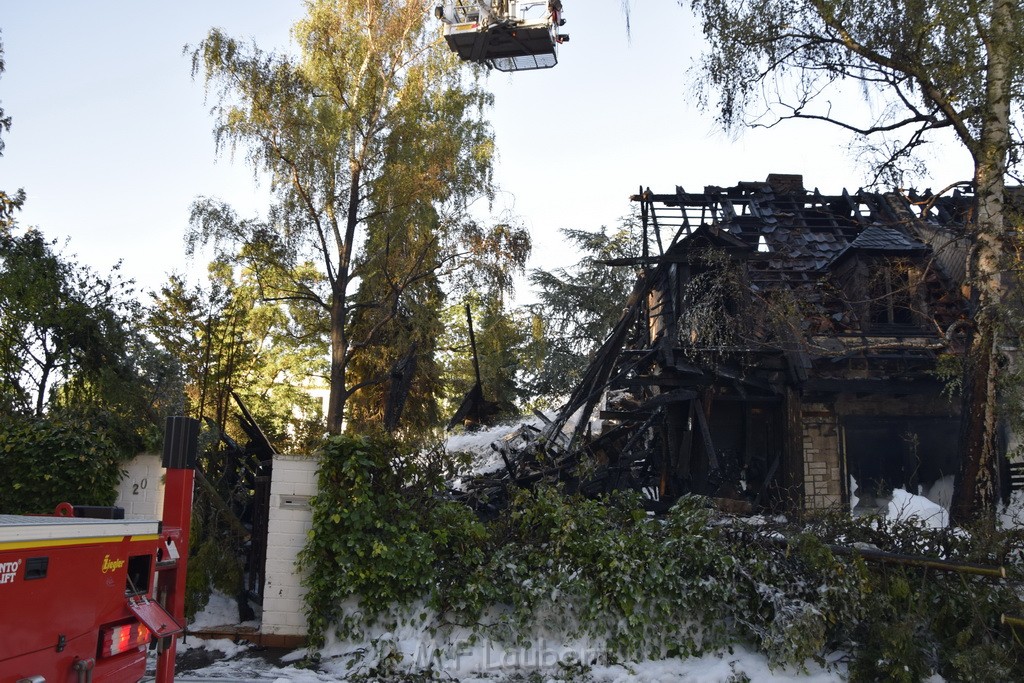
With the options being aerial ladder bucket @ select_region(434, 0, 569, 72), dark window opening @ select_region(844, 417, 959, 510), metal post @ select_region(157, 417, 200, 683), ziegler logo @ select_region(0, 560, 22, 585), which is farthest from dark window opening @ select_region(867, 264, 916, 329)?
ziegler logo @ select_region(0, 560, 22, 585)

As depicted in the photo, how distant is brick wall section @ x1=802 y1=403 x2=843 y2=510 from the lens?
16.3 metres

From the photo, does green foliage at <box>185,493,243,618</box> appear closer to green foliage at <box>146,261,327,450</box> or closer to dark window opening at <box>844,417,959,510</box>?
green foliage at <box>146,261,327,450</box>

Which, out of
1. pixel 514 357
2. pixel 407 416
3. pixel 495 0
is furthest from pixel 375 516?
pixel 514 357

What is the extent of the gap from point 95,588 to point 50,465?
202 inches

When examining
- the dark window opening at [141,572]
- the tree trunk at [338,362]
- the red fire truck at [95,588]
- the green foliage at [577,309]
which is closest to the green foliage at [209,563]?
the red fire truck at [95,588]

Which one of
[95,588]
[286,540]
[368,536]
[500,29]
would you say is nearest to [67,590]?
[95,588]

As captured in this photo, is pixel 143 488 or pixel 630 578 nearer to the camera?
pixel 630 578

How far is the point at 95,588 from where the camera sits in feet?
16.3

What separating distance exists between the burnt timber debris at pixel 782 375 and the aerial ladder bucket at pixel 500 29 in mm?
3871

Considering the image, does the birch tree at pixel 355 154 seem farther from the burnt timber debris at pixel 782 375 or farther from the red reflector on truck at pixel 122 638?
the red reflector on truck at pixel 122 638

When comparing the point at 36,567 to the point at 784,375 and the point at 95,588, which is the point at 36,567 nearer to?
the point at 95,588

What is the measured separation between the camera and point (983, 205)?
34.2ft

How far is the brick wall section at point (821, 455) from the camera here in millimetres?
16297

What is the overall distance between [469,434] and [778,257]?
25.7 ft
